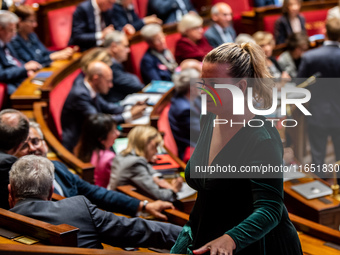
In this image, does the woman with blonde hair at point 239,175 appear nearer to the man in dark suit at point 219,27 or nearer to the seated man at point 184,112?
the seated man at point 184,112

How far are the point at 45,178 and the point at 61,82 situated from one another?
1.14m

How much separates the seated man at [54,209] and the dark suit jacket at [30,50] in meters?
1.49

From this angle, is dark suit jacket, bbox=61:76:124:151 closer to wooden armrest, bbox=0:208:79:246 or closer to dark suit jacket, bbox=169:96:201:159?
dark suit jacket, bbox=169:96:201:159

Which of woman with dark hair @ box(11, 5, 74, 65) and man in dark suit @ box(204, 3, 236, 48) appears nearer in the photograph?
woman with dark hair @ box(11, 5, 74, 65)

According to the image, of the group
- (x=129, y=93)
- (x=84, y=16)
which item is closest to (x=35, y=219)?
(x=129, y=93)

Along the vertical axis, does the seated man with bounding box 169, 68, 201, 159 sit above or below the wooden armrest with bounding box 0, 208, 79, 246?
below

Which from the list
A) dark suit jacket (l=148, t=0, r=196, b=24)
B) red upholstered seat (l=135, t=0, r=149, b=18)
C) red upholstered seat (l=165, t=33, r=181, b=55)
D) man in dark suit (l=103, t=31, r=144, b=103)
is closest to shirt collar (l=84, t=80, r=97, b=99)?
man in dark suit (l=103, t=31, r=144, b=103)

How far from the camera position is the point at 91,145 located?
1.65 meters

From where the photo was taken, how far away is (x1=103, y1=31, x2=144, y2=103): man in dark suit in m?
2.25

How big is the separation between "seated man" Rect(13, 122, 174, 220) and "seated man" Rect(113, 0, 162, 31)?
1.61 meters

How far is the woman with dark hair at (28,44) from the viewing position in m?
2.38

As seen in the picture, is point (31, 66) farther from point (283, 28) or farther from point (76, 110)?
point (283, 28)

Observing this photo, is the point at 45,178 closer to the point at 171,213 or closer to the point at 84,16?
the point at 171,213

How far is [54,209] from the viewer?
3.06ft
